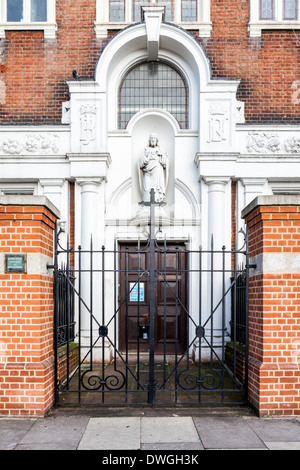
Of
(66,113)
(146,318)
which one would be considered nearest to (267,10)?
(66,113)

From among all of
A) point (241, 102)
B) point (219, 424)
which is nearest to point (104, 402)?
point (219, 424)

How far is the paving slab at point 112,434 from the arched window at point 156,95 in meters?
6.50

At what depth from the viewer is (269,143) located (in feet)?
29.1

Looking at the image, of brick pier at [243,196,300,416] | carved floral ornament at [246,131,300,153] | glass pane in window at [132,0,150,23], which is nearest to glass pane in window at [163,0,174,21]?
glass pane in window at [132,0,150,23]

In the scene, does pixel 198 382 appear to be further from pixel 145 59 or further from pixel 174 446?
pixel 145 59

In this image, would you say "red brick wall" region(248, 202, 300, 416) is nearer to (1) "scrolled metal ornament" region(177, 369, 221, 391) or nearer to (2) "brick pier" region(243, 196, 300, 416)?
(2) "brick pier" region(243, 196, 300, 416)

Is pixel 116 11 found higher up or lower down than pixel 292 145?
higher up

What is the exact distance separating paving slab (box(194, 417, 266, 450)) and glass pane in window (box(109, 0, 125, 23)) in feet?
27.7

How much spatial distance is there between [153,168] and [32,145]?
2588mm

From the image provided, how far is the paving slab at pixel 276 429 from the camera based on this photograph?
4.46 m

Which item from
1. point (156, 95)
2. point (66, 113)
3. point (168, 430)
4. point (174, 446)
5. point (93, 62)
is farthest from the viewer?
point (156, 95)

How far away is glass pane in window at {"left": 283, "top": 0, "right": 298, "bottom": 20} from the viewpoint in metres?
9.48

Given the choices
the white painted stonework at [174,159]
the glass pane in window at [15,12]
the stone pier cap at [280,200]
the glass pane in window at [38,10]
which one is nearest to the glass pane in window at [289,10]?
the white painted stonework at [174,159]

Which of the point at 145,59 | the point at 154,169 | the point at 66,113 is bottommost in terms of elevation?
the point at 154,169
